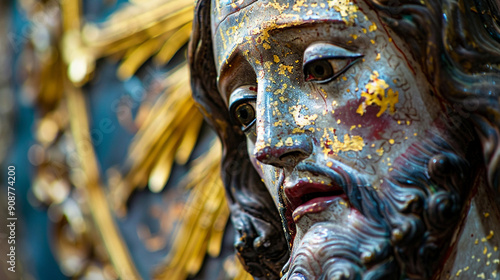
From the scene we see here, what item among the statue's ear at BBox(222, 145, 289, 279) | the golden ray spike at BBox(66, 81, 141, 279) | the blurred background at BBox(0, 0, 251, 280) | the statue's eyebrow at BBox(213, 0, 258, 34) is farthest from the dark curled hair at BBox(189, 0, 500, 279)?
the golden ray spike at BBox(66, 81, 141, 279)

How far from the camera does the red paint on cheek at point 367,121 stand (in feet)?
3.02

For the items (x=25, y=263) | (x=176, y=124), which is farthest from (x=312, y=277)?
(x=25, y=263)

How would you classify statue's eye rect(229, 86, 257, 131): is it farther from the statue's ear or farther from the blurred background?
the blurred background

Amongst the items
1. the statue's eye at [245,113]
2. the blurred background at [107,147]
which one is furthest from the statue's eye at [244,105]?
the blurred background at [107,147]

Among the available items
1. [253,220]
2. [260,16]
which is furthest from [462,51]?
[253,220]

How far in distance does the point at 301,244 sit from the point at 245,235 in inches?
8.4

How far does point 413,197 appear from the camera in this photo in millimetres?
885

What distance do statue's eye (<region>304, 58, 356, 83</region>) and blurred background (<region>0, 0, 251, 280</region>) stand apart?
57cm

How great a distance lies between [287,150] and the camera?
3.08 feet

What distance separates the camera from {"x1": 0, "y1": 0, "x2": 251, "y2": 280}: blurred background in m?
1.59

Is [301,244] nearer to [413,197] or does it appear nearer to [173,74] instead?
[413,197]

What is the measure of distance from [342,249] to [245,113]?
0.23m

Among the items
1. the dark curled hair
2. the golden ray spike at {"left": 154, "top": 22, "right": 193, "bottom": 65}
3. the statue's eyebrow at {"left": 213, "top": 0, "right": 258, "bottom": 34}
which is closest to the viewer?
the dark curled hair

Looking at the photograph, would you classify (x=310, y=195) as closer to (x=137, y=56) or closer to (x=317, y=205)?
(x=317, y=205)
